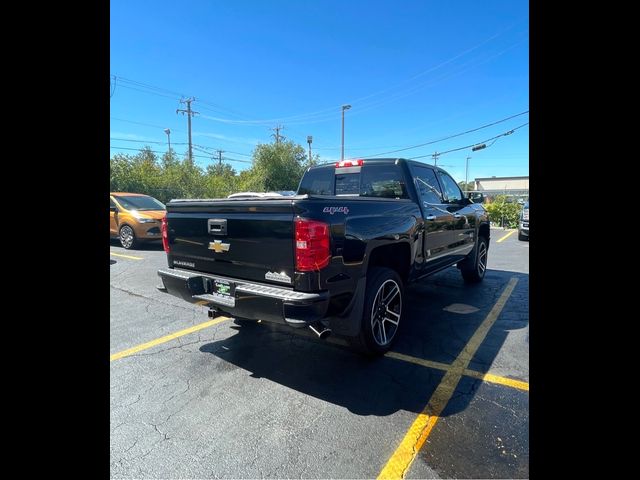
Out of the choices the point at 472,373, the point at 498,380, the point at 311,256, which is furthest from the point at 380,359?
the point at 311,256

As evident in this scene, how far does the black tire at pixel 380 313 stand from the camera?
11.2 ft

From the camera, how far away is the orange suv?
1070 cm

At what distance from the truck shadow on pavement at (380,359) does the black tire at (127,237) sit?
25.8 ft

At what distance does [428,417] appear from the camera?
2.67 m

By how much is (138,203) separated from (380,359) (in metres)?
10.5

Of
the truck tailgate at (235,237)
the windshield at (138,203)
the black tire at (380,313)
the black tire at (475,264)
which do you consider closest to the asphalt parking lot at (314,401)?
the black tire at (380,313)

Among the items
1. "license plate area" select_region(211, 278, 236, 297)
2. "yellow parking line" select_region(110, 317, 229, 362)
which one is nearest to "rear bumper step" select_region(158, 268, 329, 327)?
"license plate area" select_region(211, 278, 236, 297)

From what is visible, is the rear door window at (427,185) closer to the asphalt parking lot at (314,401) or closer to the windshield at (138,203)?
the asphalt parking lot at (314,401)

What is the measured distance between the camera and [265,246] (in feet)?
10.1

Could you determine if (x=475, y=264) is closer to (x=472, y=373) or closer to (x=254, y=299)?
(x=472, y=373)

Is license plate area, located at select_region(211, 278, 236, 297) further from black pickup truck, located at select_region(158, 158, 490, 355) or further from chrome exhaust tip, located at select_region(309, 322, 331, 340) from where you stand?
chrome exhaust tip, located at select_region(309, 322, 331, 340)
